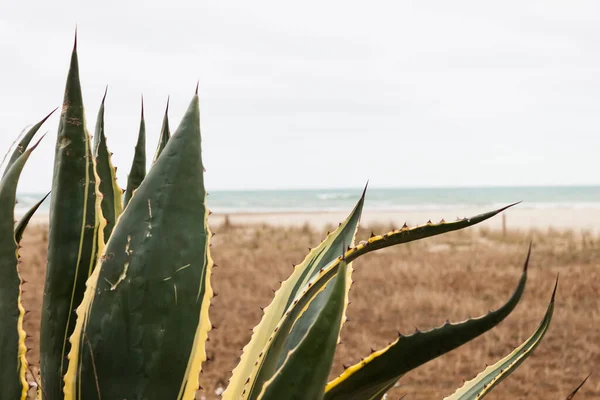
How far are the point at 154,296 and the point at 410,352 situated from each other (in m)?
0.32

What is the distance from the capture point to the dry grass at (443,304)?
4734mm

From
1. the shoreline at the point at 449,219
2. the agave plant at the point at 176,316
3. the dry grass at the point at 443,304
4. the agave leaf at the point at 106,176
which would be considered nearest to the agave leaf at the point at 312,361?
the agave plant at the point at 176,316

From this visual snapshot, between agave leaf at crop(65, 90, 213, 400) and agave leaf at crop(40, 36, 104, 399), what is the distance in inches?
4.9

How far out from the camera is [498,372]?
42.6 inches

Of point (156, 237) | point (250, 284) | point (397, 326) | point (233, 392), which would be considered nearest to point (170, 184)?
→ point (156, 237)

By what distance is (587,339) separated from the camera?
579cm

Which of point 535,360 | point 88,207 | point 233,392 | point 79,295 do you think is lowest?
point 535,360

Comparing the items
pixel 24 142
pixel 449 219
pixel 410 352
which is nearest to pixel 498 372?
pixel 410 352

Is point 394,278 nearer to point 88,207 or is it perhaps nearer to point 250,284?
point 250,284

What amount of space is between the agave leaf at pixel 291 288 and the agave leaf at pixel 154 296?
149 millimetres

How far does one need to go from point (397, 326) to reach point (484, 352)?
1.07 metres

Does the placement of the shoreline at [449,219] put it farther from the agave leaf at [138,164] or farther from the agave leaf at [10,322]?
the agave leaf at [10,322]

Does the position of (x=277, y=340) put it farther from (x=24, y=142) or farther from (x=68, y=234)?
(x=24, y=142)

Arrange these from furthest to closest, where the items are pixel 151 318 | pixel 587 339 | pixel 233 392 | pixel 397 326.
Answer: pixel 397 326 → pixel 587 339 → pixel 233 392 → pixel 151 318
